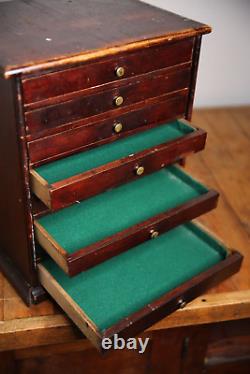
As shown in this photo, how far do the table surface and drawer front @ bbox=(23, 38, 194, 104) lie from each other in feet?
1.53

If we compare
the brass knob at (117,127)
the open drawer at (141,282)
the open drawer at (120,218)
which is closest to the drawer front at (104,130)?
the brass knob at (117,127)

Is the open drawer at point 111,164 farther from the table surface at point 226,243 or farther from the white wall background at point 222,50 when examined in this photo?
the white wall background at point 222,50

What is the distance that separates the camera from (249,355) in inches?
57.1

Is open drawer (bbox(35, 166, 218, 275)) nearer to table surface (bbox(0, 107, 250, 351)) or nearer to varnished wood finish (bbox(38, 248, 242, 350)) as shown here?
varnished wood finish (bbox(38, 248, 242, 350))

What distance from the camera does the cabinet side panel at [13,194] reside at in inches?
36.7

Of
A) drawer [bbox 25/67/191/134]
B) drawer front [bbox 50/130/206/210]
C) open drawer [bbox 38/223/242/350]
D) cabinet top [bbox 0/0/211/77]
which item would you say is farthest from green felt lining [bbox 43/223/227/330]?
cabinet top [bbox 0/0/211/77]

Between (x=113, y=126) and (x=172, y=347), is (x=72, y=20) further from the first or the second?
(x=172, y=347)

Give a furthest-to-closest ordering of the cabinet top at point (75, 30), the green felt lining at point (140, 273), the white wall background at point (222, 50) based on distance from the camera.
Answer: the white wall background at point (222, 50)
the green felt lining at point (140, 273)
the cabinet top at point (75, 30)

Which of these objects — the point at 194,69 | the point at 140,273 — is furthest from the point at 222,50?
the point at 140,273

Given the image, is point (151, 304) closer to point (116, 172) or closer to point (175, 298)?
point (175, 298)

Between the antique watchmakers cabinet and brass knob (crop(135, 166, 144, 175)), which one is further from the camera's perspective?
brass knob (crop(135, 166, 144, 175))

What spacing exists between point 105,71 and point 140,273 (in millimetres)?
423

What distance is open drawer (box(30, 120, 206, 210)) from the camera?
97 centimetres

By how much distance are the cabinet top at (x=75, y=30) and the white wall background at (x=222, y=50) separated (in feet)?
1.50
